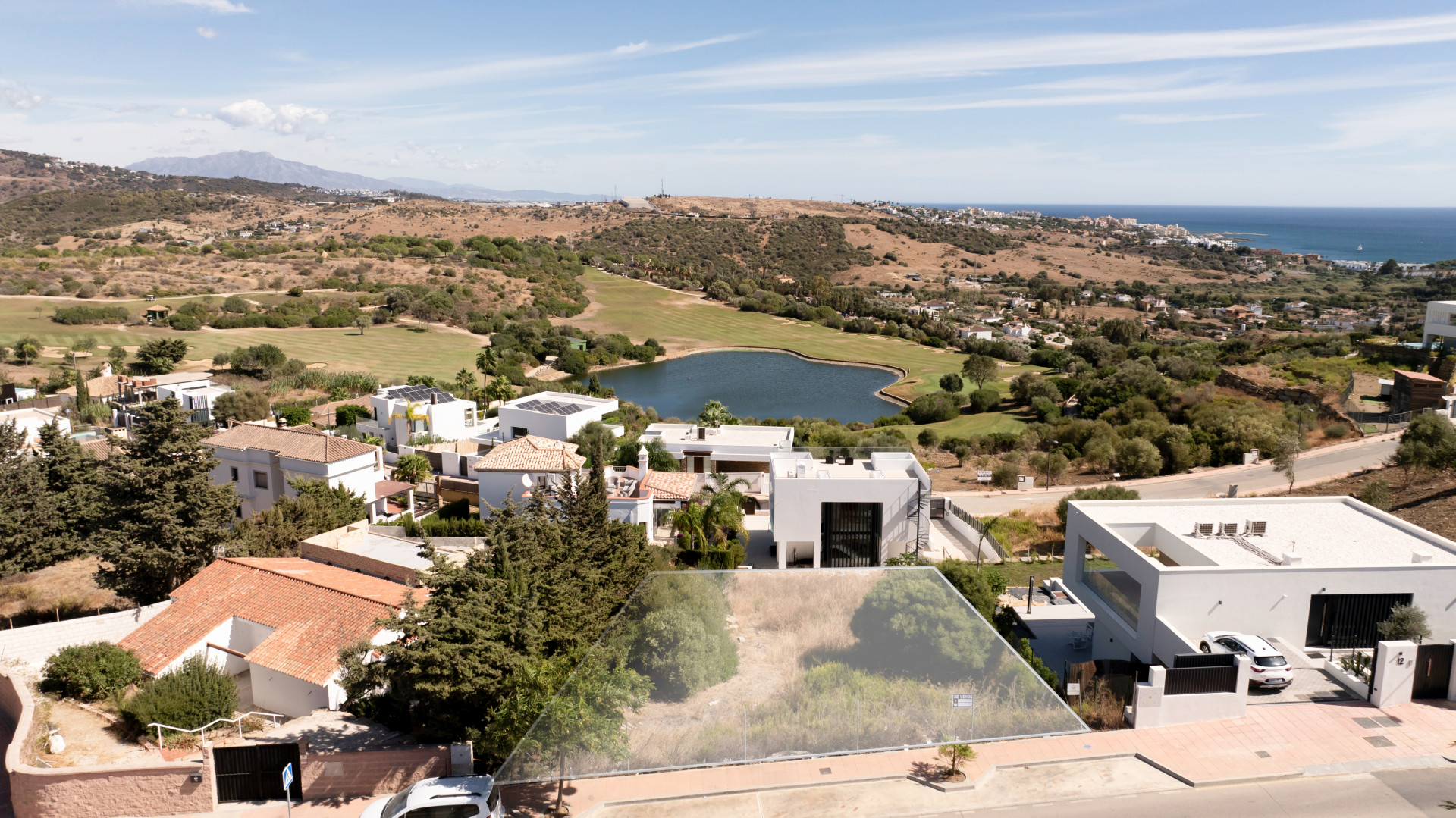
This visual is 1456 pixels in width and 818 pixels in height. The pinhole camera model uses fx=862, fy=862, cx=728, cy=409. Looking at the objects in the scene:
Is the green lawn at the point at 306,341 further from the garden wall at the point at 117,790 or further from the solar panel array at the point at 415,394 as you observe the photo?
the garden wall at the point at 117,790

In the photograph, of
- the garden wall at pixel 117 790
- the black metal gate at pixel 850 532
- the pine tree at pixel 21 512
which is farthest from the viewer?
the black metal gate at pixel 850 532

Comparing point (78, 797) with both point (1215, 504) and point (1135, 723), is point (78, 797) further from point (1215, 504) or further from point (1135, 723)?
point (1215, 504)

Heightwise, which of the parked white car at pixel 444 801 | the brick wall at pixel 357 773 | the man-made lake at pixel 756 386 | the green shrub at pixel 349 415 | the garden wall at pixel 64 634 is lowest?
the man-made lake at pixel 756 386

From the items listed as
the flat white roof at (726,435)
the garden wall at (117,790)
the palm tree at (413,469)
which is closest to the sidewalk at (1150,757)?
the garden wall at (117,790)

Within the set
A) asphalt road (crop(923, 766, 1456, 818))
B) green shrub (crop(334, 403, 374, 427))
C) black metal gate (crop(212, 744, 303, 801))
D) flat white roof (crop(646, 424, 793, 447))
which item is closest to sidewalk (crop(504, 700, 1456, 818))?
asphalt road (crop(923, 766, 1456, 818))

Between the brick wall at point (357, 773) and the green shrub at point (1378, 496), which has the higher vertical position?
the green shrub at point (1378, 496)

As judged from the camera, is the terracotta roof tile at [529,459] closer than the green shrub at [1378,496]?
No

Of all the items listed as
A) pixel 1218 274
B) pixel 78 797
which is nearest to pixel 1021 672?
pixel 78 797
